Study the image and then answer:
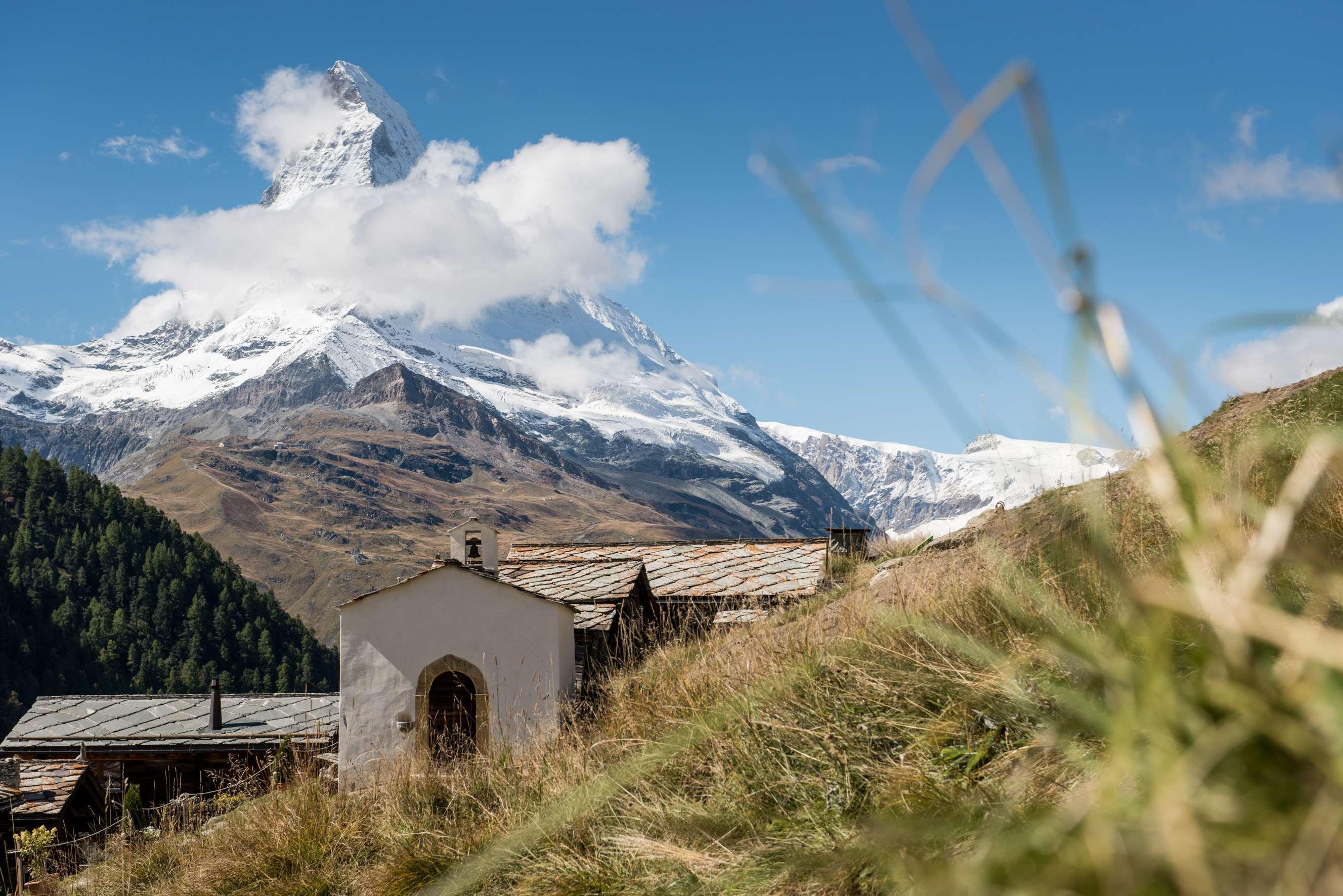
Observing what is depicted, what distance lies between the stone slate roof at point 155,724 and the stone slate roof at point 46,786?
2.28 meters

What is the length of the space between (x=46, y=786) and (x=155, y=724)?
7407 mm

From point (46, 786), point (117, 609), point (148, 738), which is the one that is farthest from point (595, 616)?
point (117, 609)

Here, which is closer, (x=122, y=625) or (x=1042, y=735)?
(x=1042, y=735)

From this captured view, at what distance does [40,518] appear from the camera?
429ft

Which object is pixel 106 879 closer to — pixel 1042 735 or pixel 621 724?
pixel 621 724

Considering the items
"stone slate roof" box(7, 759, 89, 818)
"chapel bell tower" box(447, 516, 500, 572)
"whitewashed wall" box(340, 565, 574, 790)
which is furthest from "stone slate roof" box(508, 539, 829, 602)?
"stone slate roof" box(7, 759, 89, 818)

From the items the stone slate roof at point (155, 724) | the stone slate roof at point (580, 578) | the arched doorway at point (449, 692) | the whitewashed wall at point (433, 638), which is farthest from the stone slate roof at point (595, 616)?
the stone slate roof at point (155, 724)

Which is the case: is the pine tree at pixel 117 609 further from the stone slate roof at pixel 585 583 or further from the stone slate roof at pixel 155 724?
the stone slate roof at pixel 585 583

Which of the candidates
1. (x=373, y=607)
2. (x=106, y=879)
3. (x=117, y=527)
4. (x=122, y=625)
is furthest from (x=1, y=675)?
(x=106, y=879)

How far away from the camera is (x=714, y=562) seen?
994 inches

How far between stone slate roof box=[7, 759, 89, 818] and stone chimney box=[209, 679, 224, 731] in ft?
14.9

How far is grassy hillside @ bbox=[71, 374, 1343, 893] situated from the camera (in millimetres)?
958

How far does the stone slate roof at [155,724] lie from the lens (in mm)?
30922

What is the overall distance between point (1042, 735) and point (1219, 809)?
5.47 ft
